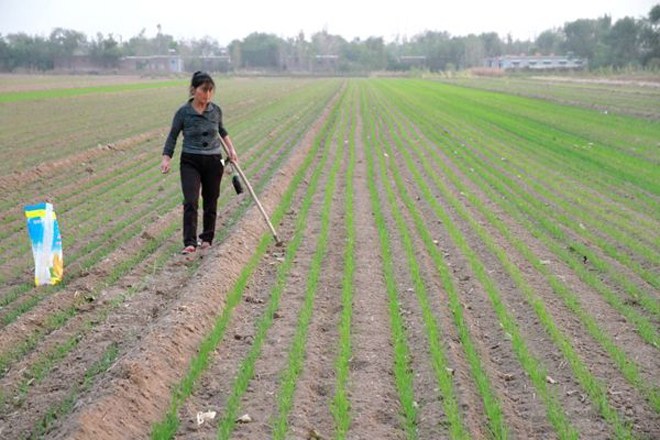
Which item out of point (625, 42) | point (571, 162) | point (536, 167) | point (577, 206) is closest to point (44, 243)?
point (577, 206)

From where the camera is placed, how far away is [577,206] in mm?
11453

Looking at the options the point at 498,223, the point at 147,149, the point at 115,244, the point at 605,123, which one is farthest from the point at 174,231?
the point at 605,123

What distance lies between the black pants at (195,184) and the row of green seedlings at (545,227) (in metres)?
4.31

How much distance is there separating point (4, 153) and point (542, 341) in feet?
54.3

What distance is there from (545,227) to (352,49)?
14394 centimetres

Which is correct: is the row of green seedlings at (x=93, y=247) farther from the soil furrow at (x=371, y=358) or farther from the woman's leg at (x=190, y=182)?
the soil furrow at (x=371, y=358)

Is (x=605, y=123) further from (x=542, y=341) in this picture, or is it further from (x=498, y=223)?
(x=542, y=341)

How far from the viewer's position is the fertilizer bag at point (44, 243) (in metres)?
7.42

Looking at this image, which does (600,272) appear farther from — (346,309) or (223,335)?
(223,335)

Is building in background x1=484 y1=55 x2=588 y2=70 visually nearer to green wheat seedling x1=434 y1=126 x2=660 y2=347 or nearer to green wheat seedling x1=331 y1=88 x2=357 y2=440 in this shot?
green wheat seedling x1=434 y1=126 x2=660 y2=347

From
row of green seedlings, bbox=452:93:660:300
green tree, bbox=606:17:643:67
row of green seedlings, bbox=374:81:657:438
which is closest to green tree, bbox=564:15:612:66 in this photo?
green tree, bbox=606:17:643:67

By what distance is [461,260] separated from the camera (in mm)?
8523

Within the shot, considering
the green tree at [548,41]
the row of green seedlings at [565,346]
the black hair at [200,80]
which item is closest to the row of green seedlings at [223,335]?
the black hair at [200,80]

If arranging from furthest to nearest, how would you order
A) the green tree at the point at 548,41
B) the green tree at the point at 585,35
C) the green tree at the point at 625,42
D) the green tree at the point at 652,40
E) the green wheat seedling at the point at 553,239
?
the green tree at the point at 548,41, the green tree at the point at 585,35, the green tree at the point at 625,42, the green tree at the point at 652,40, the green wheat seedling at the point at 553,239
